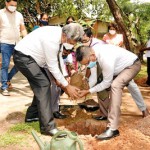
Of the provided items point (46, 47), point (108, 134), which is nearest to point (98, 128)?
point (108, 134)

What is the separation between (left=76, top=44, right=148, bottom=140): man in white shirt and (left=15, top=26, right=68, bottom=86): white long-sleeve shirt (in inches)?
13.8

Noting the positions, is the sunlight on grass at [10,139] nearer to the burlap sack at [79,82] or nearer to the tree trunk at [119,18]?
the burlap sack at [79,82]

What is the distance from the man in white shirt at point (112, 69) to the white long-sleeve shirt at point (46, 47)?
0.35 meters

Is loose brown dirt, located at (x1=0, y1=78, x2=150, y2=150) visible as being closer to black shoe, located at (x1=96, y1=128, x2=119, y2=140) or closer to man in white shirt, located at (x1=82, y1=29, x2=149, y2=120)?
black shoe, located at (x1=96, y1=128, x2=119, y2=140)

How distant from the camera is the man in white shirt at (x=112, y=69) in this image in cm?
433

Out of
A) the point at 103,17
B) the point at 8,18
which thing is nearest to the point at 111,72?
the point at 8,18

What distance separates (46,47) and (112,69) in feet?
3.10

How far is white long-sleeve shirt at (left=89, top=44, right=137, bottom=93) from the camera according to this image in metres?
4.36

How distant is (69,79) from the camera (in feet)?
17.3

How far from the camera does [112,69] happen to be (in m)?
4.39

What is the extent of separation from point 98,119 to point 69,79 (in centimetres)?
82

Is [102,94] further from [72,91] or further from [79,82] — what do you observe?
[72,91]

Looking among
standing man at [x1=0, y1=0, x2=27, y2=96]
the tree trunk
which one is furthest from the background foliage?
standing man at [x1=0, y1=0, x2=27, y2=96]

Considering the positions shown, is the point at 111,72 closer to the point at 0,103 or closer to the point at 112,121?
the point at 112,121
